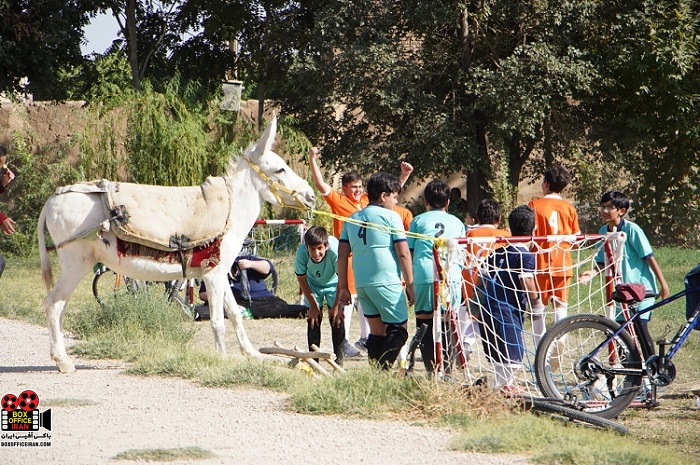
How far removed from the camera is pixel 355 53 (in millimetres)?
17906

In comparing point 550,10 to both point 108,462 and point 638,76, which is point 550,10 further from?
point 108,462

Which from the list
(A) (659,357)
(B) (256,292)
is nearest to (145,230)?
(A) (659,357)

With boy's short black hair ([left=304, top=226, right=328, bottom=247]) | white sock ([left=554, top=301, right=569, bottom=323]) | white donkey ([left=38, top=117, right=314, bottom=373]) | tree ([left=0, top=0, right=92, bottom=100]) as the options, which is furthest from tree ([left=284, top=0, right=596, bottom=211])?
white sock ([left=554, top=301, right=569, bottom=323])

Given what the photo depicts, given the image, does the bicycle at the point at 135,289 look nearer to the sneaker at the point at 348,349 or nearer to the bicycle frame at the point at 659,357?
the sneaker at the point at 348,349

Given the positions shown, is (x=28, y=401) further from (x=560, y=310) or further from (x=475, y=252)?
(x=560, y=310)

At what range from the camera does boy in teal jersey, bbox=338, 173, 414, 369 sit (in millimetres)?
7430

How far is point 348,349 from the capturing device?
29.5ft

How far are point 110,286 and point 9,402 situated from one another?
330 inches

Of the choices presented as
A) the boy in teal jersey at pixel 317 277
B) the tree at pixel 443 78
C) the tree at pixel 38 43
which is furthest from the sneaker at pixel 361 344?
the tree at pixel 38 43

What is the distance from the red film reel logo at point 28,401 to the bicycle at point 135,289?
10.9 feet

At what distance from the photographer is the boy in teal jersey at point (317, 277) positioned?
28.7ft

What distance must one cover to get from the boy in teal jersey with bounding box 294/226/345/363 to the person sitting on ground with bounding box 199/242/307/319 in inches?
155

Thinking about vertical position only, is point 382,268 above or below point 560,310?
above

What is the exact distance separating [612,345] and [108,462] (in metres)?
3.61
